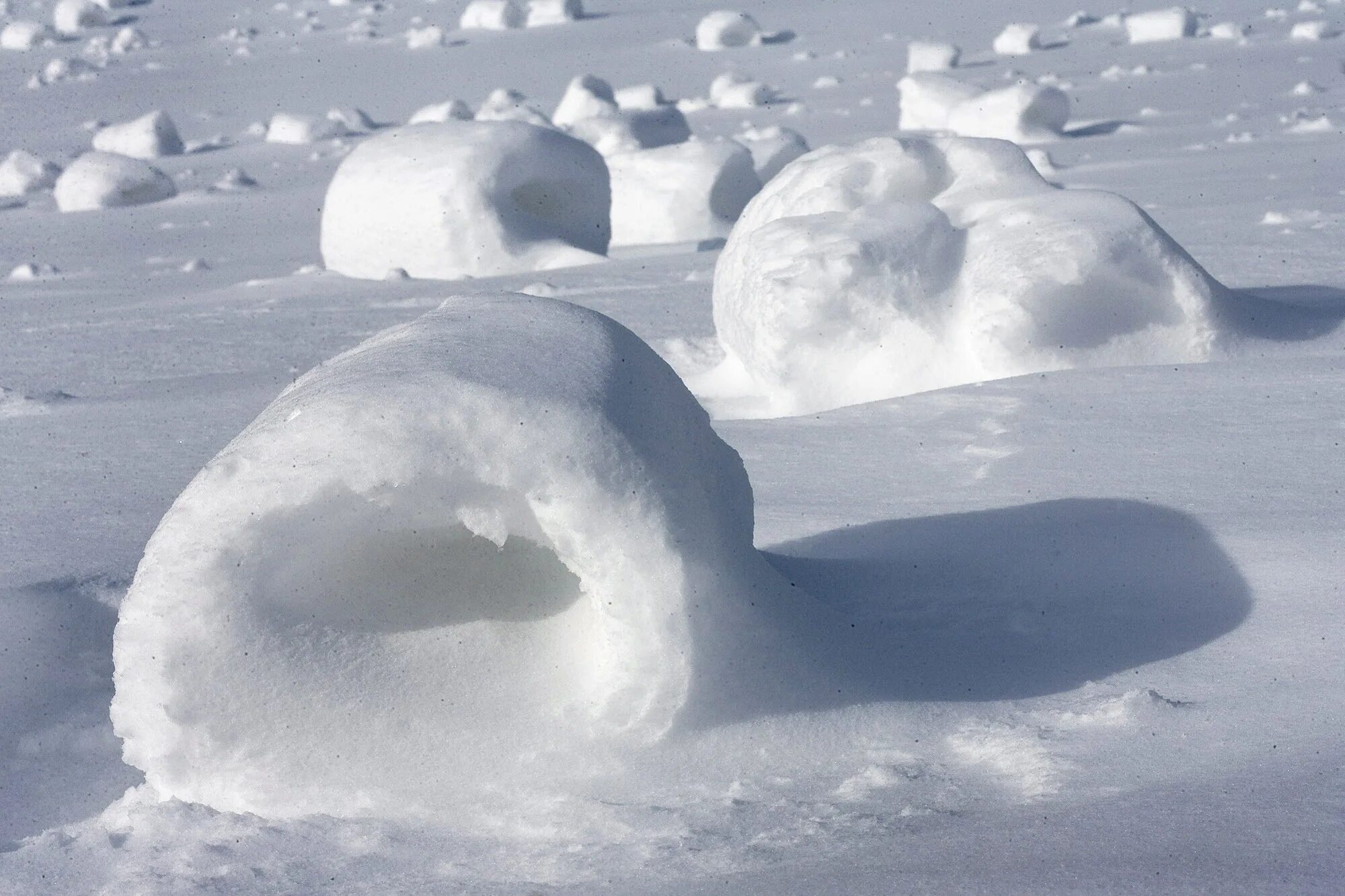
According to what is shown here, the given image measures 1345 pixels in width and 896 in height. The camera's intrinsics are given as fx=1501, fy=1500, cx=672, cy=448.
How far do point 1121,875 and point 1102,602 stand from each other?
0.92 metres

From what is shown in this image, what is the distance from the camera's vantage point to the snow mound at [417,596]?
188 centimetres

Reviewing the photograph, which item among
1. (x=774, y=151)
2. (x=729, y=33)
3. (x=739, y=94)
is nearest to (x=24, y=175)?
(x=774, y=151)

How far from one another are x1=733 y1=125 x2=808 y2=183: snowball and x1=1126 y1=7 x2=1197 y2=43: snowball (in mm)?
7943

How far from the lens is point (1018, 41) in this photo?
49.5 ft

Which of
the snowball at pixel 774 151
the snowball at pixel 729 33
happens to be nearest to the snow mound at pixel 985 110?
the snowball at pixel 774 151

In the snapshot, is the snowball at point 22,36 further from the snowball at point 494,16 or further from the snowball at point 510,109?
the snowball at point 510,109

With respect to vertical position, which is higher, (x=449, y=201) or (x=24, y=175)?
(x=449, y=201)

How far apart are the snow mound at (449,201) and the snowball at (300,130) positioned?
16.8ft

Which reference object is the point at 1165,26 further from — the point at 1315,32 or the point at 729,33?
the point at 729,33

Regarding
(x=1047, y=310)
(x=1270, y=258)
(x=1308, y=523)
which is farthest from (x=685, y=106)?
(x=1308, y=523)

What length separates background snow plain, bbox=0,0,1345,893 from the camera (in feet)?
5.69

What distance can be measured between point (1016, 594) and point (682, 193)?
5.38 m

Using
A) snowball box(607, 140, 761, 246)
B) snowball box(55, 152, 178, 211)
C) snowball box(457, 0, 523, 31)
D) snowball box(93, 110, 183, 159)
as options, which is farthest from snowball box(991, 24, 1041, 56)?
snowball box(55, 152, 178, 211)

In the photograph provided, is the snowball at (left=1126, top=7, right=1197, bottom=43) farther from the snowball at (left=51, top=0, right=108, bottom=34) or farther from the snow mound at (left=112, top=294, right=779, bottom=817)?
the snow mound at (left=112, top=294, right=779, bottom=817)
